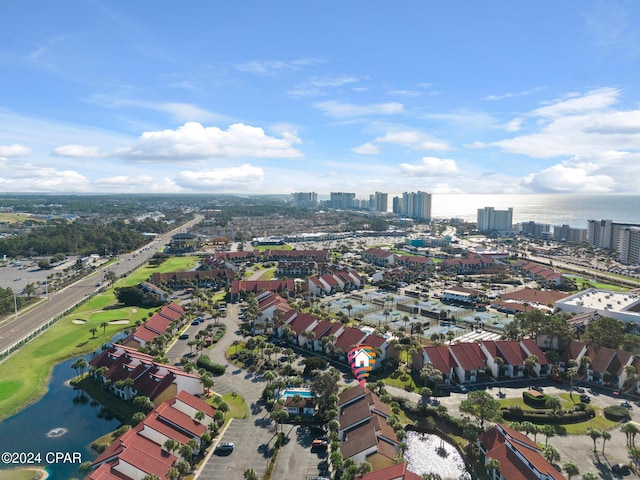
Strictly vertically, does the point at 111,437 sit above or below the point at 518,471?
below

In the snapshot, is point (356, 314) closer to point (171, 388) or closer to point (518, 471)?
point (171, 388)

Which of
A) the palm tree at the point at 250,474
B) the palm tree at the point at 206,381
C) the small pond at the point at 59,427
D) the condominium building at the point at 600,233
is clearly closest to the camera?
the palm tree at the point at 250,474

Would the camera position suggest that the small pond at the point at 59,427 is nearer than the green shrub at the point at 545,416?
Yes

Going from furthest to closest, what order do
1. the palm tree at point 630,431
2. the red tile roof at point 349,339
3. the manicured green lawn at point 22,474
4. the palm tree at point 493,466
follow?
the red tile roof at point 349,339 → the palm tree at point 630,431 → the manicured green lawn at point 22,474 → the palm tree at point 493,466

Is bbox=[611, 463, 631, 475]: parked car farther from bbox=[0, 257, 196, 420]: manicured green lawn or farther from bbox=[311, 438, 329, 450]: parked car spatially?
bbox=[0, 257, 196, 420]: manicured green lawn

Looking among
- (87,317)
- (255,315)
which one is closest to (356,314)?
(255,315)

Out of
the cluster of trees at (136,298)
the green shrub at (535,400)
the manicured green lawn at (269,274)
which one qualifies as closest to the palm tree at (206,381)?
the green shrub at (535,400)

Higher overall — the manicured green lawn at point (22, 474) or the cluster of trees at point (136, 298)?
→ the cluster of trees at point (136, 298)

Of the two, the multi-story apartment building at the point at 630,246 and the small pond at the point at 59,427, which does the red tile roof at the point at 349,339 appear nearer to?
the small pond at the point at 59,427
